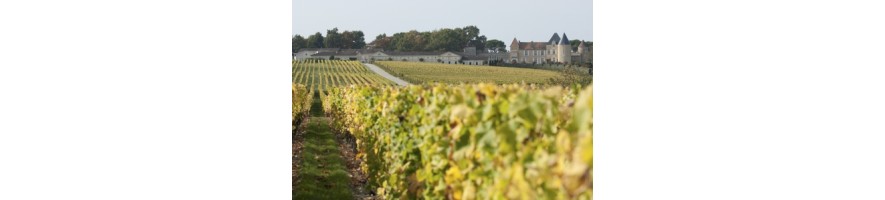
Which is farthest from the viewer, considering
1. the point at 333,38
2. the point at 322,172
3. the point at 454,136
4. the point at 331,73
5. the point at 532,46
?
the point at 322,172

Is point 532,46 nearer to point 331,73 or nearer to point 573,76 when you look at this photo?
point 573,76

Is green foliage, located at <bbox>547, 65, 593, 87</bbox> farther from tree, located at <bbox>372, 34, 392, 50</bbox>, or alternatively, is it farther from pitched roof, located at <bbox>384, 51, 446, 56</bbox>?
tree, located at <bbox>372, 34, 392, 50</bbox>

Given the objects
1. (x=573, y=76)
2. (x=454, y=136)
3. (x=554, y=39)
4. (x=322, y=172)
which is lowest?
(x=322, y=172)

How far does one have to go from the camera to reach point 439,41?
6016 mm

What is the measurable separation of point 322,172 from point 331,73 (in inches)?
79.5

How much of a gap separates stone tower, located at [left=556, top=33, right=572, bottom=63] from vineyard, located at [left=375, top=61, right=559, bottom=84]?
0.25 metres

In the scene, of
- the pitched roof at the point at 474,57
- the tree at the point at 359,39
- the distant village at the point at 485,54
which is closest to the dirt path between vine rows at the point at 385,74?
the distant village at the point at 485,54

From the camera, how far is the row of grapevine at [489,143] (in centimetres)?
334

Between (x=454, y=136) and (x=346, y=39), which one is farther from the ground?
(x=346, y=39)

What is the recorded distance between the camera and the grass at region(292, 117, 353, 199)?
728cm

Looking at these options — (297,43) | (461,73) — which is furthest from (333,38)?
(461,73)
